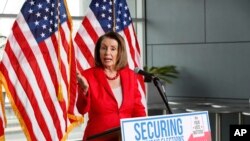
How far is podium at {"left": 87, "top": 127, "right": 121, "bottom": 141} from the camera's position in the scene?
10.3 ft

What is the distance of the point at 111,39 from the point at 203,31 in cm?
516

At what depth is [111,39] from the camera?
384cm

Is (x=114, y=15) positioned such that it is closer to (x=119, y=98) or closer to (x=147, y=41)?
(x=119, y=98)

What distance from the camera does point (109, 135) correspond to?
10.6ft

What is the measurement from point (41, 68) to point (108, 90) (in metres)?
1.13

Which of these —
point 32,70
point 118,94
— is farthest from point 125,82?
point 32,70

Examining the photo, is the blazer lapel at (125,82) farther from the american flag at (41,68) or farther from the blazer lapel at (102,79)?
the american flag at (41,68)

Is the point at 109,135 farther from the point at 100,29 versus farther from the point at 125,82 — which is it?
the point at 100,29

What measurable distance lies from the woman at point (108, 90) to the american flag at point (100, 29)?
55.8 inches

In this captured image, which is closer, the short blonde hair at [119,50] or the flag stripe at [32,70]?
the short blonde hair at [119,50]

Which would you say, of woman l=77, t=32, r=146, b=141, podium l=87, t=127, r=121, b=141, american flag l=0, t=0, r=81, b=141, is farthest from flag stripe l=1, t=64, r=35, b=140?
podium l=87, t=127, r=121, b=141

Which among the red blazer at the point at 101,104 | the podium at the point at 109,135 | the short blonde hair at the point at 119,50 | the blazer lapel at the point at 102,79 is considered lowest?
the podium at the point at 109,135

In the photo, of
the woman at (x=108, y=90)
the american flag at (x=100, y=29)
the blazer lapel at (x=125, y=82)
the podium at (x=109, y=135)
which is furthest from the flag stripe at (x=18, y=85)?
the podium at (x=109, y=135)

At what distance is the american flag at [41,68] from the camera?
15.1 ft
